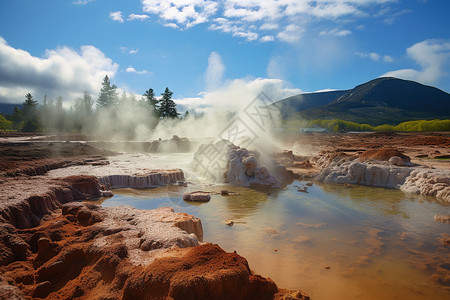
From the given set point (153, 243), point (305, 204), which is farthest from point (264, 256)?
point (305, 204)

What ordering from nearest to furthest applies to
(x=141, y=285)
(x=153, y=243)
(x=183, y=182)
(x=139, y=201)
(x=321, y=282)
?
(x=141, y=285), (x=153, y=243), (x=321, y=282), (x=139, y=201), (x=183, y=182)

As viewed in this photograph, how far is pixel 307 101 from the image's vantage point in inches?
7766

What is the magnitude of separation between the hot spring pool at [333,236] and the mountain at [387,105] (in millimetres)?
104520

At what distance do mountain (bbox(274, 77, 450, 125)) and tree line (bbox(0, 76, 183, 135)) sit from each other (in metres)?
72.9

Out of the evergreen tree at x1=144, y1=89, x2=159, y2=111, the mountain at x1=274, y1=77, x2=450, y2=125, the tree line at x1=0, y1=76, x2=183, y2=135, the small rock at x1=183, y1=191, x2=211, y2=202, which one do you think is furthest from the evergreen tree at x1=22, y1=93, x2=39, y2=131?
the mountain at x1=274, y1=77, x2=450, y2=125

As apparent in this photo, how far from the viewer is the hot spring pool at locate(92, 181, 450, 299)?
4352mm

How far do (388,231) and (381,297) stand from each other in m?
3.36

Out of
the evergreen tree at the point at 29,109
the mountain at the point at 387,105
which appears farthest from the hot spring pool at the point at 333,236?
the mountain at the point at 387,105

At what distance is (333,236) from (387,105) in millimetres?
162267

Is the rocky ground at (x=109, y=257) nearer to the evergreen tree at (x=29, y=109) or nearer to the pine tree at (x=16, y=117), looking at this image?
the evergreen tree at (x=29, y=109)

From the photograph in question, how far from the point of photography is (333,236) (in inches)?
251

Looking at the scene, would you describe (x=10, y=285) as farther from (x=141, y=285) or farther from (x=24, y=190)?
(x=24, y=190)

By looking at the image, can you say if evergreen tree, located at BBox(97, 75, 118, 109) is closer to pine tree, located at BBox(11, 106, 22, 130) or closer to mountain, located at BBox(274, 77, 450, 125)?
pine tree, located at BBox(11, 106, 22, 130)

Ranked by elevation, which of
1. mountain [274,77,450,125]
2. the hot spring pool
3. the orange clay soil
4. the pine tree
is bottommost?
the hot spring pool
